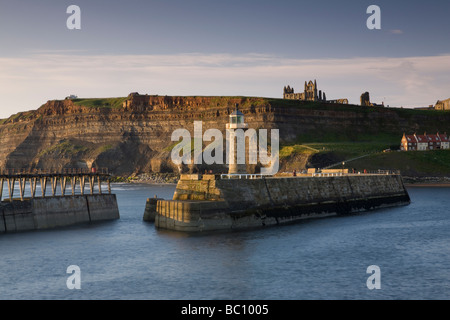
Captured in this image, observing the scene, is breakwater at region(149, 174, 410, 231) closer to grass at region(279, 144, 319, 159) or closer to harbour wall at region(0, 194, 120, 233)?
harbour wall at region(0, 194, 120, 233)

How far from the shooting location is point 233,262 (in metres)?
39.8

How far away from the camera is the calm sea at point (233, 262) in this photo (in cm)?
3275

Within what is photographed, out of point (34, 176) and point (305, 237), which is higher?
point (34, 176)

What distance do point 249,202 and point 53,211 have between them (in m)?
20.2

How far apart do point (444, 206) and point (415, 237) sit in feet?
104

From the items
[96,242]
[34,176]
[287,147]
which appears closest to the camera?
[96,242]

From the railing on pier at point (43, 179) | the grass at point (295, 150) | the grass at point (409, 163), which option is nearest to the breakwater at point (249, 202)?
the railing on pier at point (43, 179)

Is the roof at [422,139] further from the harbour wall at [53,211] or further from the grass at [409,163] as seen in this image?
the harbour wall at [53,211]

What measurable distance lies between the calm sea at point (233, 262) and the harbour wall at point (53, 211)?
154 cm

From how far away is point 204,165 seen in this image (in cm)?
16638

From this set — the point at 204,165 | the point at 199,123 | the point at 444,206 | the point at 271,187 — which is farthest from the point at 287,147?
the point at 271,187

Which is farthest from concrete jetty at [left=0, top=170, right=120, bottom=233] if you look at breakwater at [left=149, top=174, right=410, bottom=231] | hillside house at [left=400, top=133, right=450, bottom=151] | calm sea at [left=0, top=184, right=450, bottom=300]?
hillside house at [left=400, top=133, right=450, bottom=151]

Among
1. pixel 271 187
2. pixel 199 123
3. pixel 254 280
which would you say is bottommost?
pixel 254 280
